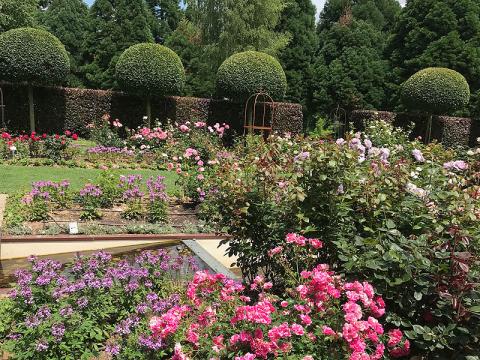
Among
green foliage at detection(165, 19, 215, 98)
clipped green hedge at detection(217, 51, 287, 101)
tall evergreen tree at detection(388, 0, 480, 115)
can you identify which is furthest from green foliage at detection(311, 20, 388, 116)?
clipped green hedge at detection(217, 51, 287, 101)

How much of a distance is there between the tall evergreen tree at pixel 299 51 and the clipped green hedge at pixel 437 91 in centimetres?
853

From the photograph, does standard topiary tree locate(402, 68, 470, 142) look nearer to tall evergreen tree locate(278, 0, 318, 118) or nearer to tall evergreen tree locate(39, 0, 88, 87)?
tall evergreen tree locate(278, 0, 318, 118)

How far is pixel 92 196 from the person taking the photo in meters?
5.51

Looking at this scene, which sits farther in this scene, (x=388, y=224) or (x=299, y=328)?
(x=388, y=224)

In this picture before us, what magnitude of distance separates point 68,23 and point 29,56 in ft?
54.1

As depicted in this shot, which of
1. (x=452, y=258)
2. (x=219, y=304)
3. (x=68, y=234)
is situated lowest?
(x=68, y=234)

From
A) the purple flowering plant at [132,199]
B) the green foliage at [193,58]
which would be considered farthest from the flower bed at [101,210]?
the green foliage at [193,58]

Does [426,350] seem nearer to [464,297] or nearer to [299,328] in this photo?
[464,297]

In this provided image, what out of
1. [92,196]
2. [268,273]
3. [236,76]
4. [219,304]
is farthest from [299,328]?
[236,76]

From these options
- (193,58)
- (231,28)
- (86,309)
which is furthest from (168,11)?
(86,309)

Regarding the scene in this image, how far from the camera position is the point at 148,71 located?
443 inches

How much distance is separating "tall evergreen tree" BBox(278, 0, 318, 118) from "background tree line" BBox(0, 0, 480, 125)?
5 centimetres

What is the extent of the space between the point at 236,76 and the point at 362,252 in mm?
9722

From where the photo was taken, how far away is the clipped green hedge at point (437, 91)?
478 inches
